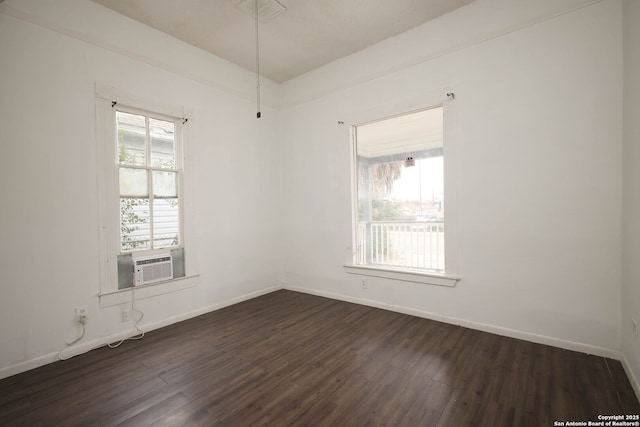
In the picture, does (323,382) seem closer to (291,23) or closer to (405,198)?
(291,23)

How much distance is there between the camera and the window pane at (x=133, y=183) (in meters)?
2.96

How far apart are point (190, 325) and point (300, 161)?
258 cm

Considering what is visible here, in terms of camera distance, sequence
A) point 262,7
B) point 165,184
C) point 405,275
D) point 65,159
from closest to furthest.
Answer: point 65,159, point 262,7, point 165,184, point 405,275

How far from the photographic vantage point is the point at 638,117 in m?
1.94

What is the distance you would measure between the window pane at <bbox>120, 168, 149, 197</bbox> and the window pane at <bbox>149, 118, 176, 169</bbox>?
181mm

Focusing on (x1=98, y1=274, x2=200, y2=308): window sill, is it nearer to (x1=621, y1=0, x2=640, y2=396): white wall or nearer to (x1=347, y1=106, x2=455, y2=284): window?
(x1=347, y1=106, x2=455, y2=284): window

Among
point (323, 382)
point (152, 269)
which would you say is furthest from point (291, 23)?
point (323, 382)

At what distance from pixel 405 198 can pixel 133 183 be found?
3.89 meters

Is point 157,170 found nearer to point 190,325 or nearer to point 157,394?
point 190,325

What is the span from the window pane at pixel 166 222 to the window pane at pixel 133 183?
6.7 inches

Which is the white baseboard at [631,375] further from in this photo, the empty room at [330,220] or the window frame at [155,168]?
the window frame at [155,168]

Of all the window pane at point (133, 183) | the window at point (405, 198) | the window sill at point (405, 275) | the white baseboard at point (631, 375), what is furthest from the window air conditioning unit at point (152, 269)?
the white baseboard at point (631, 375)

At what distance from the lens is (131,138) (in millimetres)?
3033

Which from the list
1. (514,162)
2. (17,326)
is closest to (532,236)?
(514,162)
